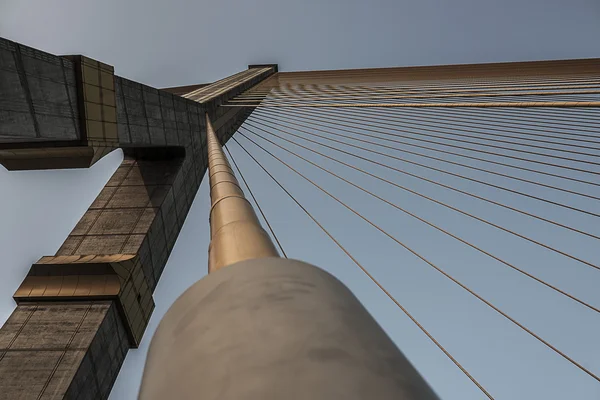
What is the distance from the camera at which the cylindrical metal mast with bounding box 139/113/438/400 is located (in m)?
0.65

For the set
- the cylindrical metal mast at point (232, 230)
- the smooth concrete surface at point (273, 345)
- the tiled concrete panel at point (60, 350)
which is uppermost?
the smooth concrete surface at point (273, 345)

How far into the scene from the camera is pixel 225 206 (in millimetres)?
1588

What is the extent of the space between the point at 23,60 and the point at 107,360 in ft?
10.4

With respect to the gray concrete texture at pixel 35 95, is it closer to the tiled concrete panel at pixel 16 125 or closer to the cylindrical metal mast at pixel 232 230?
the tiled concrete panel at pixel 16 125

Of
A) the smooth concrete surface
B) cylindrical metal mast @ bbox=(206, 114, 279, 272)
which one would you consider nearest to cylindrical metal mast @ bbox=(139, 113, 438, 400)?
the smooth concrete surface

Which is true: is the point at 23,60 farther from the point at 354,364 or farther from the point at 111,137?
the point at 354,364

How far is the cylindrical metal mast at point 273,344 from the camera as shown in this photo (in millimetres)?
651

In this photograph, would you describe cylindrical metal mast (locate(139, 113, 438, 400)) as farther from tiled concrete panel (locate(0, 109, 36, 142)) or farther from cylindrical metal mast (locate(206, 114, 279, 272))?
tiled concrete panel (locate(0, 109, 36, 142))

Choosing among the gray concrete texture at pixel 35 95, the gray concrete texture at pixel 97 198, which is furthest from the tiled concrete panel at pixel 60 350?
the gray concrete texture at pixel 35 95

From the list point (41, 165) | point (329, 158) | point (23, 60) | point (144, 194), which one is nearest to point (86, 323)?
point (41, 165)

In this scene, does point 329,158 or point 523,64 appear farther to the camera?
point 523,64

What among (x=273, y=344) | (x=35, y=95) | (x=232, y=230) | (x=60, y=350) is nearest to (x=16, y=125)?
(x=35, y=95)

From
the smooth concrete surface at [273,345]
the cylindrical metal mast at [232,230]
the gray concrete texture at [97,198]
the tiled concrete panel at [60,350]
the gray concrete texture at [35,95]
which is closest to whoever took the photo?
the smooth concrete surface at [273,345]

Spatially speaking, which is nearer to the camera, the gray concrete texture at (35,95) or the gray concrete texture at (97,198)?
the gray concrete texture at (35,95)
